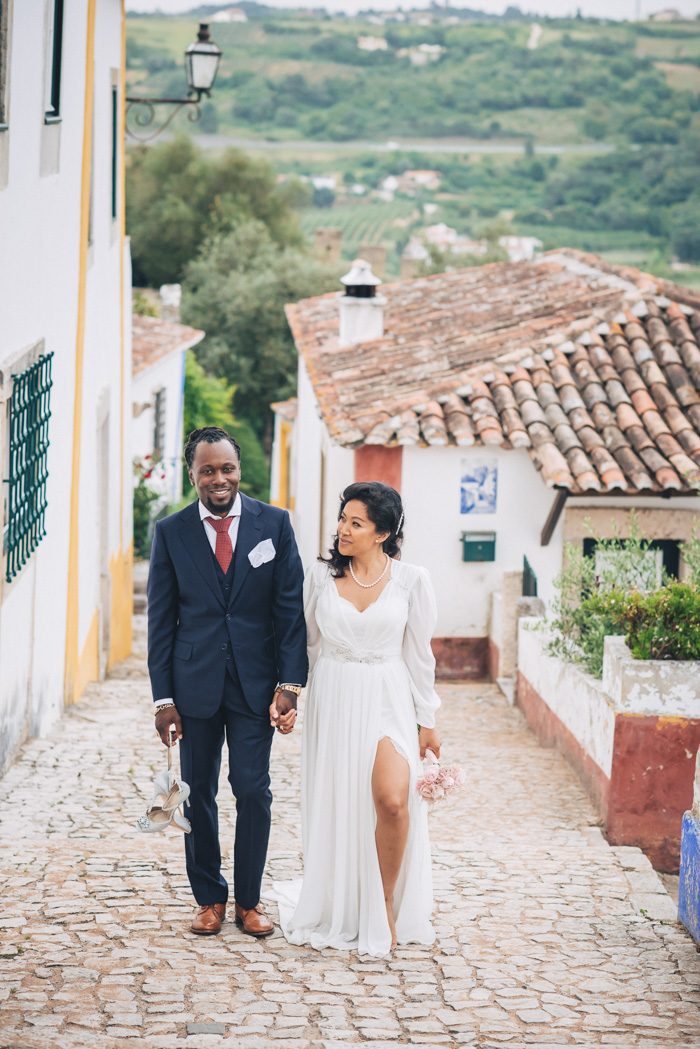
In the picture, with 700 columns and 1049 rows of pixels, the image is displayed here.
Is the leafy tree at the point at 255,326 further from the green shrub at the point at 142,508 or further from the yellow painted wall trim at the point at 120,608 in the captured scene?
the yellow painted wall trim at the point at 120,608

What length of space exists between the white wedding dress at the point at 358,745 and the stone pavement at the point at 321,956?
16 centimetres

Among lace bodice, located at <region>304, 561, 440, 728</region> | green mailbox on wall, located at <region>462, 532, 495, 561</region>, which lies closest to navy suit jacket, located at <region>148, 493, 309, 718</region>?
lace bodice, located at <region>304, 561, 440, 728</region>

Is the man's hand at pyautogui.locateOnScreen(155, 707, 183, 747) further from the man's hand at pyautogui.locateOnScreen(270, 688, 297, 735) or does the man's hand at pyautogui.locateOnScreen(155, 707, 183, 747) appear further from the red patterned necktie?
the red patterned necktie

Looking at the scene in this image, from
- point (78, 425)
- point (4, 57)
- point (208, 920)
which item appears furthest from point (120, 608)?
point (208, 920)

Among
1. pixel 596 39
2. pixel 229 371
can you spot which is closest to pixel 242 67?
pixel 596 39

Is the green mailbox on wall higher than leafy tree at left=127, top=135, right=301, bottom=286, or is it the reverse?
leafy tree at left=127, top=135, right=301, bottom=286

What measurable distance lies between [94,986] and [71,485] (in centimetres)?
583

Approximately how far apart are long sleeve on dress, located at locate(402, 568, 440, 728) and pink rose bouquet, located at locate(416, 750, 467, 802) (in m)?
0.15

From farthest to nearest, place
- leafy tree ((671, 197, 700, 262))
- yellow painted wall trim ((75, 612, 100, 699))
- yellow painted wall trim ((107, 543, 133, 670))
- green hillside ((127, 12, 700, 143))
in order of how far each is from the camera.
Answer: green hillside ((127, 12, 700, 143)) < leafy tree ((671, 197, 700, 262)) < yellow painted wall trim ((107, 543, 133, 670)) < yellow painted wall trim ((75, 612, 100, 699))

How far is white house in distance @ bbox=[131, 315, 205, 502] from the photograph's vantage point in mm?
21375

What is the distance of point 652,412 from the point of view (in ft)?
45.0

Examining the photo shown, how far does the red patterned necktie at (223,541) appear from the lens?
5.05 m

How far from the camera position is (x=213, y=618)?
5031 mm

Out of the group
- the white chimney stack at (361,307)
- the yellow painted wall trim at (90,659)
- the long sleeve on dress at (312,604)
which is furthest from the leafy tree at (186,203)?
the long sleeve on dress at (312,604)
